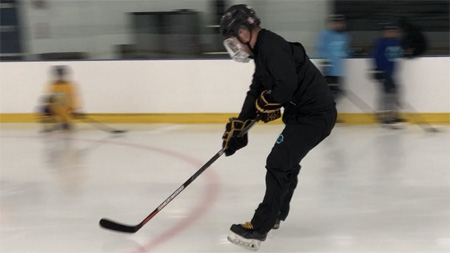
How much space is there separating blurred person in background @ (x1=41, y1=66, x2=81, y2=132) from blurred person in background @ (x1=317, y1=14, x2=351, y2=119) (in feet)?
8.79

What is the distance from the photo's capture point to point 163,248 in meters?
2.59

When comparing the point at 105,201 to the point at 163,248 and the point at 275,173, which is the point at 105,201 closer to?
the point at 163,248

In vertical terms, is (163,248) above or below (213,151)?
above

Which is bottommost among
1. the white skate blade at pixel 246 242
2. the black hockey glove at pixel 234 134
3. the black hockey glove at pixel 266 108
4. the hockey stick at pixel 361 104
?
the hockey stick at pixel 361 104

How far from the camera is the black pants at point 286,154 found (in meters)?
2.37

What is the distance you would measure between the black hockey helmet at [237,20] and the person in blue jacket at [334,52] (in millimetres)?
3614

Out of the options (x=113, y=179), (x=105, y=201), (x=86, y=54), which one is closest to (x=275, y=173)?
(x=105, y=201)

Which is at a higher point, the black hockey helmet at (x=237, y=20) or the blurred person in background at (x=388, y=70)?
the black hockey helmet at (x=237, y=20)

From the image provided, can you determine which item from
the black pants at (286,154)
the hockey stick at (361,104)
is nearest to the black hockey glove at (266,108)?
the black pants at (286,154)

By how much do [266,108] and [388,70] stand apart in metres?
3.67

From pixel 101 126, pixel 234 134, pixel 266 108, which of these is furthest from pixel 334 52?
pixel 266 108

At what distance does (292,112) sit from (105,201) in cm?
149

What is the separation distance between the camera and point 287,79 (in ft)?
7.39

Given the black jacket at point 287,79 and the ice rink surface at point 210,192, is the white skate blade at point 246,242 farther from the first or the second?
the black jacket at point 287,79
